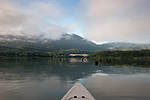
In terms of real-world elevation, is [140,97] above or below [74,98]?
below

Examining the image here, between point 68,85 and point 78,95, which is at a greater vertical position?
point 78,95

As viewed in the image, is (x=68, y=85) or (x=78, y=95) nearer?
(x=78, y=95)

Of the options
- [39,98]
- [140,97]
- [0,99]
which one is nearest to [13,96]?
[0,99]

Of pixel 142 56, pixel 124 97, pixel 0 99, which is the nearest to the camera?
pixel 0 99

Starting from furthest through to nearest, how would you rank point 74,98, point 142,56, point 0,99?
point 142,56 → point 0,99 → point 74,98

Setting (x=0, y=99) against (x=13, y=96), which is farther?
(x=13, y=96)

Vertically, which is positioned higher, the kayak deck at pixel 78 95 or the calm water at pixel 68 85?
the kayak deck at pixel 78 95

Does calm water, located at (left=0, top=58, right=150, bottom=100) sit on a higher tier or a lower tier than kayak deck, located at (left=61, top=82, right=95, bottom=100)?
lower

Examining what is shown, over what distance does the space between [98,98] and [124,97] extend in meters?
3.19

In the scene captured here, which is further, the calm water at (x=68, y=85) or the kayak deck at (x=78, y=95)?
the calm water at (x=68, y=85)

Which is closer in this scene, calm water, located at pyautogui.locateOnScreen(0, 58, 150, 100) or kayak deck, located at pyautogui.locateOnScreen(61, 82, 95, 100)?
kayak deck, located at pyautogui.locateOnScreen(61, 82, 95, 100)

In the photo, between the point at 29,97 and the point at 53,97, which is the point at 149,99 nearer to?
the point at 53,97

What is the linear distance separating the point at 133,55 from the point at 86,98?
206987 mm

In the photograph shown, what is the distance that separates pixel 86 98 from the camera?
457 inches
